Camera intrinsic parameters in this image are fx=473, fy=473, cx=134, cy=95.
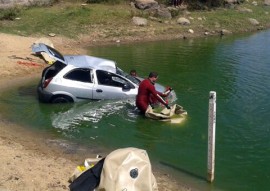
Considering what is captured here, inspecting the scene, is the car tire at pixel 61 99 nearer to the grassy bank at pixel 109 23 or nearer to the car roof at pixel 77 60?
the car roof at pixel 77 60

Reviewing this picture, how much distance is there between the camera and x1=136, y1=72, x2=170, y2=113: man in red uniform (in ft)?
50.0

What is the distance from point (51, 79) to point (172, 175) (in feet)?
21.9

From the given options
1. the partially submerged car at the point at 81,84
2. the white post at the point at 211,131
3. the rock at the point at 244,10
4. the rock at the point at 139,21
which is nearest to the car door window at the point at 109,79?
the partially submerged car at the point at 81,84

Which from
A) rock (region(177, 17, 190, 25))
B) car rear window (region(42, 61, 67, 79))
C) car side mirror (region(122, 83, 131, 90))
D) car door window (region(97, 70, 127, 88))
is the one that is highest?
car rear window (region(42, 61, 67, 79))

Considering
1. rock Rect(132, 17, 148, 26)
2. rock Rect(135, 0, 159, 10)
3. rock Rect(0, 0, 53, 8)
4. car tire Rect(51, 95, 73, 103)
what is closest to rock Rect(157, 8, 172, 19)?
rock Rect(135, 0, 159, 10)

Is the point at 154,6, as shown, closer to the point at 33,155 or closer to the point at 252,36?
the point at 252,36

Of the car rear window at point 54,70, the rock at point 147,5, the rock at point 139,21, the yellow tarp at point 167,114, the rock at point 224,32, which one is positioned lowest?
the rock at point 224,32

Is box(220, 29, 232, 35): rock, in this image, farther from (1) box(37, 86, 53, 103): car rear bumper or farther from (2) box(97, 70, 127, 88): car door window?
(1) box(37, 86, 53, 103): car rear bumper

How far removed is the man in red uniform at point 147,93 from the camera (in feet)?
50.0

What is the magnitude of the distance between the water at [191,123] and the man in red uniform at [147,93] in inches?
19.5

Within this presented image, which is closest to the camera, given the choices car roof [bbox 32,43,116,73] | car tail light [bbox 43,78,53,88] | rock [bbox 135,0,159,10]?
car roof [bbox 32,43,116,73]

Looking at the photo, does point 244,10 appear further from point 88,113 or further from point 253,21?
point 88,113

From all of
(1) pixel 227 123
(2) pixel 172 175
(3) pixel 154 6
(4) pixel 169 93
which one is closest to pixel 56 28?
(3) pixel 154 6

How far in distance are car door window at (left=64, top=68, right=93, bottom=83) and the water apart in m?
0.89
